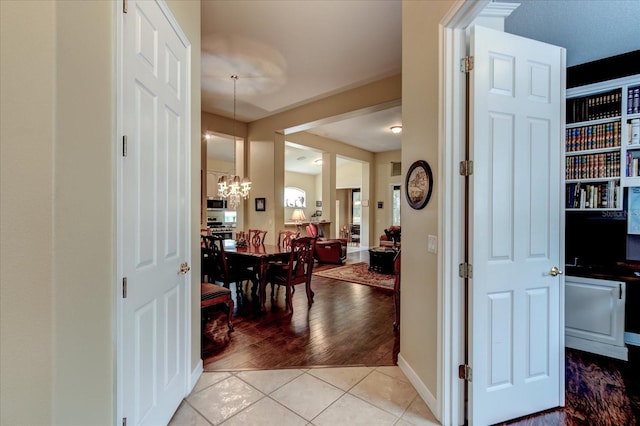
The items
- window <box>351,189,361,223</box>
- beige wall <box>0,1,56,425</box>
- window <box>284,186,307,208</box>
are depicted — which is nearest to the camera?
beige wall <box>0,1,56,425</box>

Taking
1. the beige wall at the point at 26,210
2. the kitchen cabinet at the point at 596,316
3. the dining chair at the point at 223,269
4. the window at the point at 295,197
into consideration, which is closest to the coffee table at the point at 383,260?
the dining chair at the point at 223,269

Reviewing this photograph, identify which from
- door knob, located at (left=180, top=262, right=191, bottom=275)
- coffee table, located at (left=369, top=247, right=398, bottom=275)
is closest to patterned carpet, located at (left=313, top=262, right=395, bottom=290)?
coffee table, located at (left=369, top=247, right=398, bottom=275)

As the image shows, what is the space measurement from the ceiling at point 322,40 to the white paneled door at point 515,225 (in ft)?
2.59

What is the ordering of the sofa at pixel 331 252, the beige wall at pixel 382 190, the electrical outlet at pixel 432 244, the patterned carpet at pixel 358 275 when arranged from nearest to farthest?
the electrical outlet at pixel 432 244 → the patterned carpet at pixel 358 275 → the sofa at pixel 331 252 → the beige wall at pixel 382 190

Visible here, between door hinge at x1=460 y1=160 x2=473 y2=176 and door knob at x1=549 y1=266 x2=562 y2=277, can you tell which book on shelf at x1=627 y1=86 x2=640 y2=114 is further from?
door hinge at x1=460 y1=160 x2=473 y2=176

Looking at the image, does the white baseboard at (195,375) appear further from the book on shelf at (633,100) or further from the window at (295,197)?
the window at (295,197)

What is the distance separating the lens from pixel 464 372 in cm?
179

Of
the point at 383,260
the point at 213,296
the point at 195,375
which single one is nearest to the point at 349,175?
the point at 383,260

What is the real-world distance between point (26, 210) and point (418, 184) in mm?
2055

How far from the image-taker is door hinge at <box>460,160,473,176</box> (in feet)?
5.81

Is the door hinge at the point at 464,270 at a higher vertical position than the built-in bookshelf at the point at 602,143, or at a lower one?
lower

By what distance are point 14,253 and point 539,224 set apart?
2570 mm

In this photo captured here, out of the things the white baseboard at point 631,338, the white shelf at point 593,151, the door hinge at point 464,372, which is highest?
the white shelf at point 593,151

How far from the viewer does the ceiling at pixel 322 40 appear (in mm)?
2365
